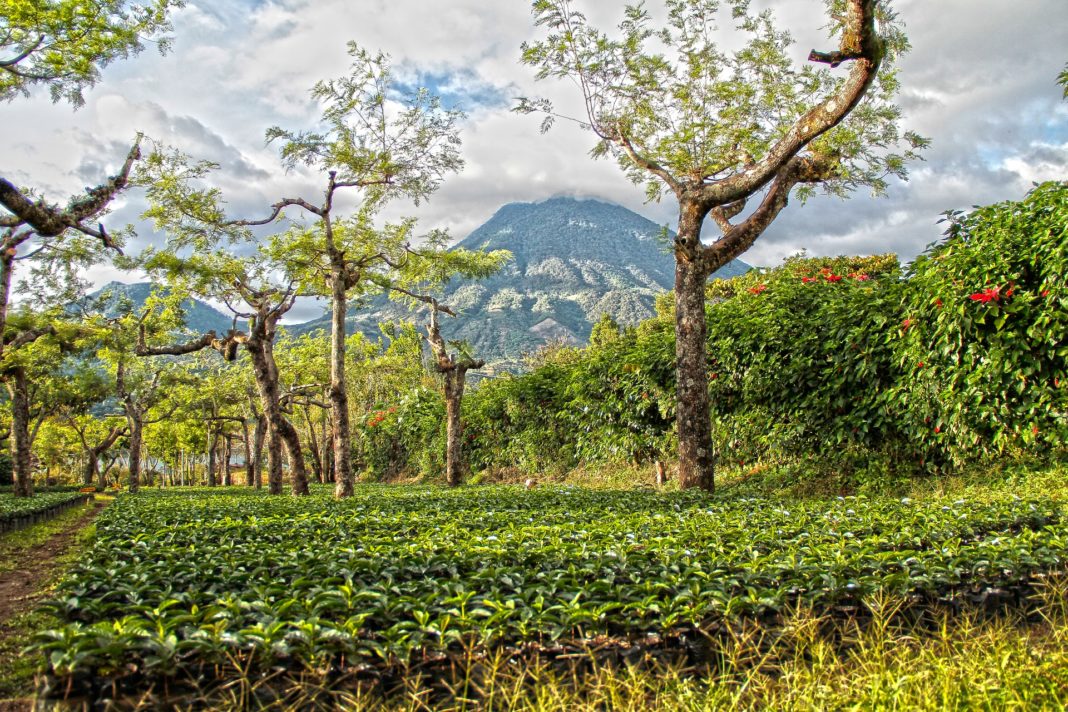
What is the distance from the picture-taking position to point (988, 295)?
6.52m

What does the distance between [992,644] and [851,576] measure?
0.65m

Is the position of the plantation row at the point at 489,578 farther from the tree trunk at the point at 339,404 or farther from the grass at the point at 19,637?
the tree trunk at the point at 339,404

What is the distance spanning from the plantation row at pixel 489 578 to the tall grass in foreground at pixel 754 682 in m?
0.11

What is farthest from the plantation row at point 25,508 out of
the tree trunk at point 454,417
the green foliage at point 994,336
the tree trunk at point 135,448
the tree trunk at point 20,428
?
the green foliage at point 994,336

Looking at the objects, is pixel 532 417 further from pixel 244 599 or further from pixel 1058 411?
pixel 244 599

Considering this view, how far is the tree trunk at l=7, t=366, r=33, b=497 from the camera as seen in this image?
17.0 meters

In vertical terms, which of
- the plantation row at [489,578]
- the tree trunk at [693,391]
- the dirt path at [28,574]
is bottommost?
the dirt path at [28,574]

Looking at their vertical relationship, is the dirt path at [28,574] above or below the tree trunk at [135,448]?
below

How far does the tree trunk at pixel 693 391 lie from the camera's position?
28.6 feet

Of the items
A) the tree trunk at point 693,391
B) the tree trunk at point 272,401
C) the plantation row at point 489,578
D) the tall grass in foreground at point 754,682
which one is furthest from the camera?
the tree trunk at point 272,401

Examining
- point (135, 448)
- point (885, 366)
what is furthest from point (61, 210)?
point (135, 448)

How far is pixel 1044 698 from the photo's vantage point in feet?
7.82

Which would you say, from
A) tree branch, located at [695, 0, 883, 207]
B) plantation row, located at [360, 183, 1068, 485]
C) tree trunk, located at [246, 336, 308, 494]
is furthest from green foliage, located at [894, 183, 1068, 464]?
tree trunk, located at [246, 336, 308, 494]

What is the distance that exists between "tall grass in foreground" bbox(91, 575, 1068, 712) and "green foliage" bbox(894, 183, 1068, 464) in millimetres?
4448
